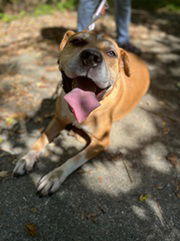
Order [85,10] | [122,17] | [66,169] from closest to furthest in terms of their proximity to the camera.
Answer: [66,169]
[85,10]
[122,17]

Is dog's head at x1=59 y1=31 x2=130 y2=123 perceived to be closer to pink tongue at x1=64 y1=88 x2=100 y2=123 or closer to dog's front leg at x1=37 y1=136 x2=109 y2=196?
pink tongue at x1=64 y1=88 x2=100 y2=123

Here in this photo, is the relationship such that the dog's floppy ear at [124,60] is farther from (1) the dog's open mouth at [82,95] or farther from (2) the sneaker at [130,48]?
(2) the sneaker at [130,48]

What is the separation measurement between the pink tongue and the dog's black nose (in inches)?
11.3

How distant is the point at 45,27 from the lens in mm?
6945

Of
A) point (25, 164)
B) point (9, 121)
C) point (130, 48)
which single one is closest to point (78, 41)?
point (25, 164)

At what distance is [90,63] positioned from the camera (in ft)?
8.42

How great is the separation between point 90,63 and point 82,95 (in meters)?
0.31

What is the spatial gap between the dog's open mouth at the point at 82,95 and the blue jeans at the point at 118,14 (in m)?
2.14

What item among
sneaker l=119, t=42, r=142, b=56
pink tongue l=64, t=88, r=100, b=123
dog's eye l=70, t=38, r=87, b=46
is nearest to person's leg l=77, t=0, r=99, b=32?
sneaker l=119, t=42, r=142, b=56

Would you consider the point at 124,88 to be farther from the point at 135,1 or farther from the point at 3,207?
the point at 135,1

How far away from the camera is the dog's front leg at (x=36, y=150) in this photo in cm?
303

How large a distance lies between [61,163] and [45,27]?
4.67m

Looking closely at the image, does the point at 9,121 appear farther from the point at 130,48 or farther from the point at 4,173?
the point at 130,48

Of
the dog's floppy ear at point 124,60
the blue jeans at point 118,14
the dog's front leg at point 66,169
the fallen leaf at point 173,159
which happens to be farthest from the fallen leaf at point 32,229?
the blue jeans at point 118,14
